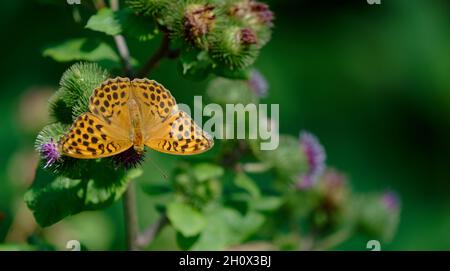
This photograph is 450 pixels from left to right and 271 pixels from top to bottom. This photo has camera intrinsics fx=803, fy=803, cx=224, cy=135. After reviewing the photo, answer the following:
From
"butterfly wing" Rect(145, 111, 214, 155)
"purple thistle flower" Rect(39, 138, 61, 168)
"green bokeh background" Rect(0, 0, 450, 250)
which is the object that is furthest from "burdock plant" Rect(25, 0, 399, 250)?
"green bokeh background" Rect(0, 0, 450, 250)

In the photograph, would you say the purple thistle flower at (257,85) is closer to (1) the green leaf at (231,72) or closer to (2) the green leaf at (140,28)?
(1) the green leaf at (231,72)

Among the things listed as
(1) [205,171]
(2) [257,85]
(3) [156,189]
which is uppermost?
(2) [257,85]

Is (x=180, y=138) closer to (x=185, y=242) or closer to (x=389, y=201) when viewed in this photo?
(x=185, y=242)

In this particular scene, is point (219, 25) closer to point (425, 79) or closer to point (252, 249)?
point (252, 249)

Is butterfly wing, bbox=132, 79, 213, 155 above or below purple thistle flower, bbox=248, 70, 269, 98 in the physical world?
above

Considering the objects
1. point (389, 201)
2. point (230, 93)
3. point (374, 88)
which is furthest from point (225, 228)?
point (374, 88)

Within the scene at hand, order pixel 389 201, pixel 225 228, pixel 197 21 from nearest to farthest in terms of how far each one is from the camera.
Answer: pixel 197 21 → pixel 225 228 → pixel 389 201

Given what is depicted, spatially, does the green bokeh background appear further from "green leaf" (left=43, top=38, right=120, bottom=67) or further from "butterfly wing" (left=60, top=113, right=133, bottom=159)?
"butterfly wing" (left=60, top=113, right=133, bottom=159)

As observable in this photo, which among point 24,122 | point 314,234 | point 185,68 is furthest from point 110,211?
point 185,68
